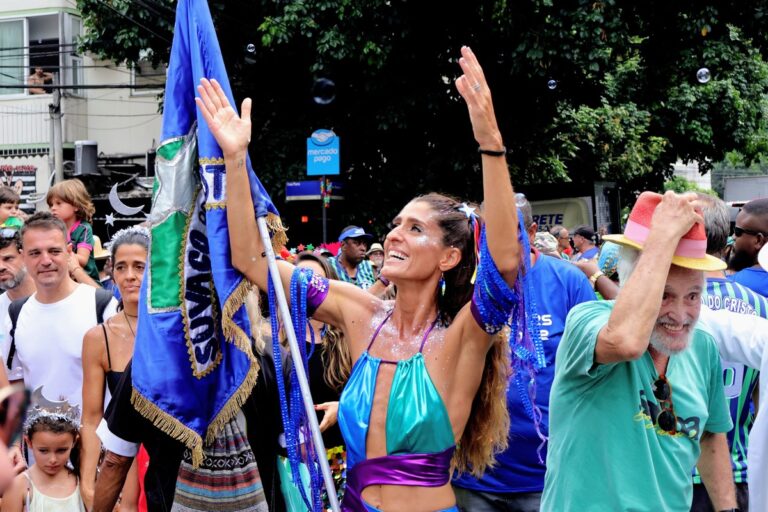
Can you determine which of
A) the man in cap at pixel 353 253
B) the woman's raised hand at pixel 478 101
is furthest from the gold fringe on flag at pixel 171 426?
the man in cap at pixel 353 253

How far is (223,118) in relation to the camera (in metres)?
3.50

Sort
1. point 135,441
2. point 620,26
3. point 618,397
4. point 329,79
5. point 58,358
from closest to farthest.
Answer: point 618,397, point 135,441, point 58,358, point 620,26, point 329,79

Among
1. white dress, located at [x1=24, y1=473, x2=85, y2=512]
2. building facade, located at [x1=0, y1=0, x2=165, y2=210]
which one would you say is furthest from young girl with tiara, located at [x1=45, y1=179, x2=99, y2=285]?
building facade, located at [x1=0, y1=0, x2=165, y2=210]

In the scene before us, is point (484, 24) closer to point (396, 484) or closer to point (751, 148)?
point (751, 148)

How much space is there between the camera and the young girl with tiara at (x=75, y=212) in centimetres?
730

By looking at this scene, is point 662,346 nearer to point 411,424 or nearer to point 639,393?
point 639,393

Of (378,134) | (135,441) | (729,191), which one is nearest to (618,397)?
(135,441)

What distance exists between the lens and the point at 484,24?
16688 mm

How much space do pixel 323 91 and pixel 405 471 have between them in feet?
44.3

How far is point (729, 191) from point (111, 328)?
27256 mm

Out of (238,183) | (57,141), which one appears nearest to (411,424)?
(238,183)

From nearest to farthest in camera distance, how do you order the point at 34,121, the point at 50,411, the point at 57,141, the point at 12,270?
the point at 50,411, the point at 12,270, the point at 57,141, the point at 34,121

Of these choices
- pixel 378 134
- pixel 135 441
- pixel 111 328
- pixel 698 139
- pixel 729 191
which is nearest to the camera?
pixel 135 441

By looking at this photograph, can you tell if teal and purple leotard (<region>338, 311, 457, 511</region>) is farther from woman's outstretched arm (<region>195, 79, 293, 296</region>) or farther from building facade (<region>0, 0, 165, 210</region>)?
building facade (<region>0, 0, 165, 210</region>)
